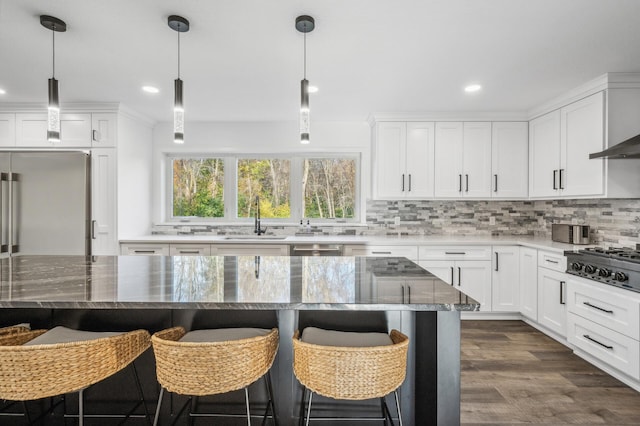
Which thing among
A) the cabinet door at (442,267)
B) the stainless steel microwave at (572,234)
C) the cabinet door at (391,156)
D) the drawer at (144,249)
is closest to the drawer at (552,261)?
the stainless steel microwave at (572,234)

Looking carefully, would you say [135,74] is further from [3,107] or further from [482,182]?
[482,182]

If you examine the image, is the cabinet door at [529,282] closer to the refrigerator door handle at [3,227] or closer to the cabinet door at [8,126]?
the refrigerator door handle at [3,227]

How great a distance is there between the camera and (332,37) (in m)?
2.28

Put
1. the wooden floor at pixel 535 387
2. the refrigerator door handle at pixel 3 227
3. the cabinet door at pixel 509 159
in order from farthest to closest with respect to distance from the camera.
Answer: the cabinet door at pixel 509 159
the refrigerator door handle at pixel 3 227
the wooden floor at pixel 535 387

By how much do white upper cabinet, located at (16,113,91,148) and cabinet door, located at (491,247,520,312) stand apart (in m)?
4.64

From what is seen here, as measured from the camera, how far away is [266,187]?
15.2ft

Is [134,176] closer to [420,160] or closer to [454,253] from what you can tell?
[420,160]

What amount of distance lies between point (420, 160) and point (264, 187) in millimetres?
2032

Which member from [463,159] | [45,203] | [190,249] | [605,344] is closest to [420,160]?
[463,159]

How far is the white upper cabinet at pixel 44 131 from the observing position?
148 inches

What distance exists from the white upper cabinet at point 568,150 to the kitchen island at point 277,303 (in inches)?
91.6

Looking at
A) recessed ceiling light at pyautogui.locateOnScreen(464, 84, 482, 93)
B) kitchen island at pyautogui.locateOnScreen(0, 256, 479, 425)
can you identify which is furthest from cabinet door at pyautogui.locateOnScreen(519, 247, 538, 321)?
kitchen island at pyautogui.locateOnScreen(0, 256, 479, 425)

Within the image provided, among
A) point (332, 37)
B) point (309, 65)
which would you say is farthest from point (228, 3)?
point (309, 65)

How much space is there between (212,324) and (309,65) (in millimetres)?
2032
